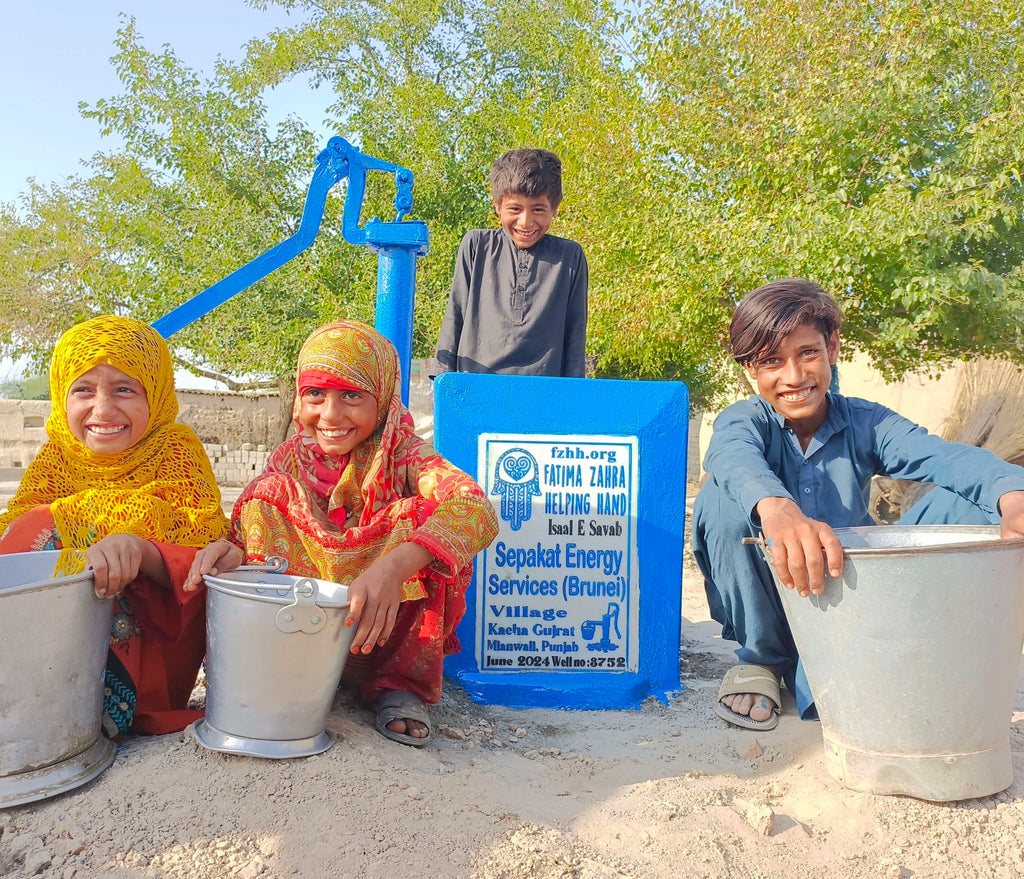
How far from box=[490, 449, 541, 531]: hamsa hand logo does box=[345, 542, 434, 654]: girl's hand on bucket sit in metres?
0.81

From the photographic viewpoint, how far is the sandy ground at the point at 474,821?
1430mm

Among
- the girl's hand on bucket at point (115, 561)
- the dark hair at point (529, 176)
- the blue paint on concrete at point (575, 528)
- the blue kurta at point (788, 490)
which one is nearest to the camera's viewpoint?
the girl's hand on bucket at point (115, 561)

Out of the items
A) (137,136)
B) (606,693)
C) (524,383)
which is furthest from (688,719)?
(137,136)

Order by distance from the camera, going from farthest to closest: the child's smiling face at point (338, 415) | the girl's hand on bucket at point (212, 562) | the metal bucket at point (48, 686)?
the child's smiling face at point (338, 415) → the girl's hand on bucket at point (212, 562) → the metal bucket at point (48, 686)

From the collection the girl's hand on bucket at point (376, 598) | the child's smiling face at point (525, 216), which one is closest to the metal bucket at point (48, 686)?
the girl's hand on bucket at point (376, 598)

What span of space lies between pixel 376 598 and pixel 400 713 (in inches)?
17.3

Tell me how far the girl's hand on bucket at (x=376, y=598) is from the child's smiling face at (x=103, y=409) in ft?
2.48

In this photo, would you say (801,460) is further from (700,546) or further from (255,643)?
(255,643)

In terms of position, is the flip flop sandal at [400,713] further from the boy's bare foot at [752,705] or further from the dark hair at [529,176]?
→ the dark hair at [529,176]

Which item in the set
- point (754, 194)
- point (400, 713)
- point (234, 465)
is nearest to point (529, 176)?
point (400, 713)

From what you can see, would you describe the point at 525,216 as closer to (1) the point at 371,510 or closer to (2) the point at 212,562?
(1) the point at 371,510

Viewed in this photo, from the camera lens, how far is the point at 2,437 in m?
13.9

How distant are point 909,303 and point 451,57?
11465mm

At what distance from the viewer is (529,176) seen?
10.6 feet
